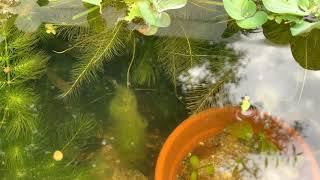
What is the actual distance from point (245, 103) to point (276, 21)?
14.5 inches

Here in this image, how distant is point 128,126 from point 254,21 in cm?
70

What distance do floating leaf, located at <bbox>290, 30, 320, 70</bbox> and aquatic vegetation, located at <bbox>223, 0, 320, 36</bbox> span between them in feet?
0.11

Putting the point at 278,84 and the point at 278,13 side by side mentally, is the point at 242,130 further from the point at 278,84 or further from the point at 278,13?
the point at 278,13

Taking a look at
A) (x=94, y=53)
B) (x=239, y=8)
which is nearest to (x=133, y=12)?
(x=94, y=53)

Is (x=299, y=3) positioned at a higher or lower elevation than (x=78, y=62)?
higher

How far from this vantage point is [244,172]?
1999mm

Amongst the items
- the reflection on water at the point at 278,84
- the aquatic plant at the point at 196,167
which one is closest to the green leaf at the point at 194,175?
the aquatic plant at the point at 196,167

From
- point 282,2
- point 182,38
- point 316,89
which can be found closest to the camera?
point 282,2

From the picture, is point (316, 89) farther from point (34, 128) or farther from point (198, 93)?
point (34, 128)

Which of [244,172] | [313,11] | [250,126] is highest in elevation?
[313,11]

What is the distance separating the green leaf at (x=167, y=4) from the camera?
6.61 ft

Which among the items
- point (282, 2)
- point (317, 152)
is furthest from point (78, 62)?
point (317, 152)

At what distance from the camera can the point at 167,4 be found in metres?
2.02

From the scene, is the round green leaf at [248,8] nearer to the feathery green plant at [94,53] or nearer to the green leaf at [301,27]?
the green leaf at [301,27]
